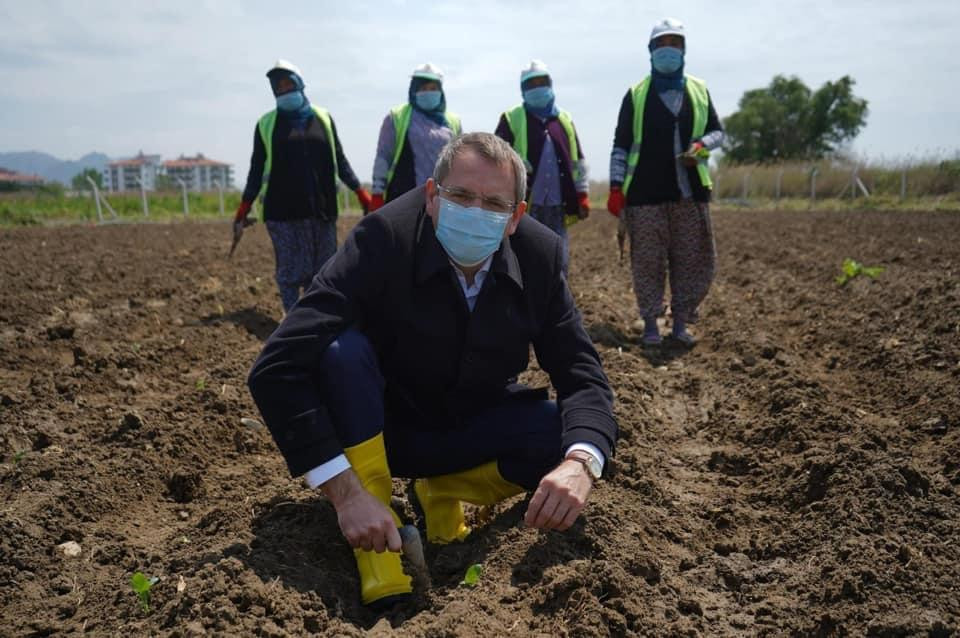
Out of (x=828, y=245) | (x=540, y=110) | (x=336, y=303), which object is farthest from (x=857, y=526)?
(x=828, y=245)

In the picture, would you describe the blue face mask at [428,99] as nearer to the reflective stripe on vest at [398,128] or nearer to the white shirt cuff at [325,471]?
the reflective stripe on vest at [398,128]

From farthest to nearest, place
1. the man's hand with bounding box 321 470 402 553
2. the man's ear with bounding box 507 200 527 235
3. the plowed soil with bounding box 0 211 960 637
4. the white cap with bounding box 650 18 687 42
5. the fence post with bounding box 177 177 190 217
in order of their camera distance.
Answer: the fence post with bounding box 177 177 190 217 → the white cap with bounding box 650 18 687 42 → the man's ear with bounding box 507 200 527 235 → the plowed soil with bounding box 0 211 960 637 → the man's hand with bounding box 321 470 402 553

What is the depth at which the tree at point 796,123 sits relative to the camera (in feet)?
142

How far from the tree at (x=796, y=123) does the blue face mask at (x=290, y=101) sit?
40.3 meters

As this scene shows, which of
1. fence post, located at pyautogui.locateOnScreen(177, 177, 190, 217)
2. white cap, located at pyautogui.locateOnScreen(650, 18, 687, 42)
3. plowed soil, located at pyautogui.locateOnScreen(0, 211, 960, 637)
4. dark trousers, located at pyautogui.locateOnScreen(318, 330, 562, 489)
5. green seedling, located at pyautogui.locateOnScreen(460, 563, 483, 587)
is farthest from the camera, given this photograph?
fence post, located at pyautogui.locateOnScreen(177, 177, 190, 217)

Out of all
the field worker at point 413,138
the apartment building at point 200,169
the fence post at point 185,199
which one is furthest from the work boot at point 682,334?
the apartment building at point 200,169

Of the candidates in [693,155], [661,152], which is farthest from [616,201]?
[693,155]

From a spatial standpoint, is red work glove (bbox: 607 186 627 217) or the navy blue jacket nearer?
the navy blue jacket

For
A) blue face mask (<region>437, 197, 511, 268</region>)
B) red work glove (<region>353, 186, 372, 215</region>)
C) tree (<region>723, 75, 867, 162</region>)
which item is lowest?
blue face mask (<region>437, 197, 511, 268</region>)

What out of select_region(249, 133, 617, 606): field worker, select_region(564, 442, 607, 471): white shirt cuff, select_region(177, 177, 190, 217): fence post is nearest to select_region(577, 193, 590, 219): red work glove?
select_region(249, 133, 617, 606): field worker

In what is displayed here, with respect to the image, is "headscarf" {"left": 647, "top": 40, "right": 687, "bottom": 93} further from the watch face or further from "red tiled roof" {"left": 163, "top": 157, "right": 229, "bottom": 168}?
"red tiled roof" {"left": 163, "top": 157, "right": 229, "bottom": 168}

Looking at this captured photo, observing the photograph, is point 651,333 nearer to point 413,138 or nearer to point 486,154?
point 413,138

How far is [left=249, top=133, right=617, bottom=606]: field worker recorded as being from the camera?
2.30 metres

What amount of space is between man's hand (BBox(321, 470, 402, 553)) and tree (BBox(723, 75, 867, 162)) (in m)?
43.9
